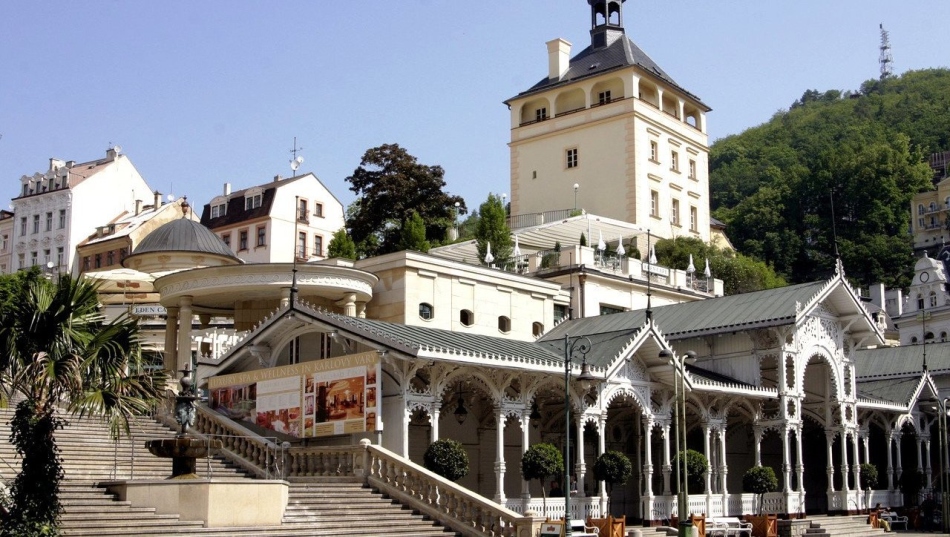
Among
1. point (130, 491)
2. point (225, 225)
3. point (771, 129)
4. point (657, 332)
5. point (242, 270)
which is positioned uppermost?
point (771, 129)

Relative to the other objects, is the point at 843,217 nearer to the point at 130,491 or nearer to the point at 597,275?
the point at 597,275

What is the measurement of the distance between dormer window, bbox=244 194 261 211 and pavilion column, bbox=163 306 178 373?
43427 mm

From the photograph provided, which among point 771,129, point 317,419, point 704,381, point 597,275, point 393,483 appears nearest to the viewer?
point 393,483

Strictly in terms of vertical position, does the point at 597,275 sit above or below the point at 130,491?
above

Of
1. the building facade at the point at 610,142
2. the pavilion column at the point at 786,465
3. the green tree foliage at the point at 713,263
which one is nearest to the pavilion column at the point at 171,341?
the pavilion column at the point at 786,465

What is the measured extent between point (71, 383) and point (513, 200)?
61.5 m

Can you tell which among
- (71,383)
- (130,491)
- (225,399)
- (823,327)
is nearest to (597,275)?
(823,327)

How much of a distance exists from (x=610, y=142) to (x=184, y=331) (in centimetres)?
4032

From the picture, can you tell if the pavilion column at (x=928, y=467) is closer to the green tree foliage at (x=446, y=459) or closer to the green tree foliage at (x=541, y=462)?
the green tree foliage at (x=541, y=462)

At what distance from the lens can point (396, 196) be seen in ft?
231

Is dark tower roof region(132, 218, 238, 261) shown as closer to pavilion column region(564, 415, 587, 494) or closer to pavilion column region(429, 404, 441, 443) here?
pavilion column region(564, 415, 587, 494)

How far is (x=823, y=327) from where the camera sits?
1544 inches

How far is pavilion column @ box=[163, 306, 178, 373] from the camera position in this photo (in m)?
39.8

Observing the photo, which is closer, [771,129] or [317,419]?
[317,419]
